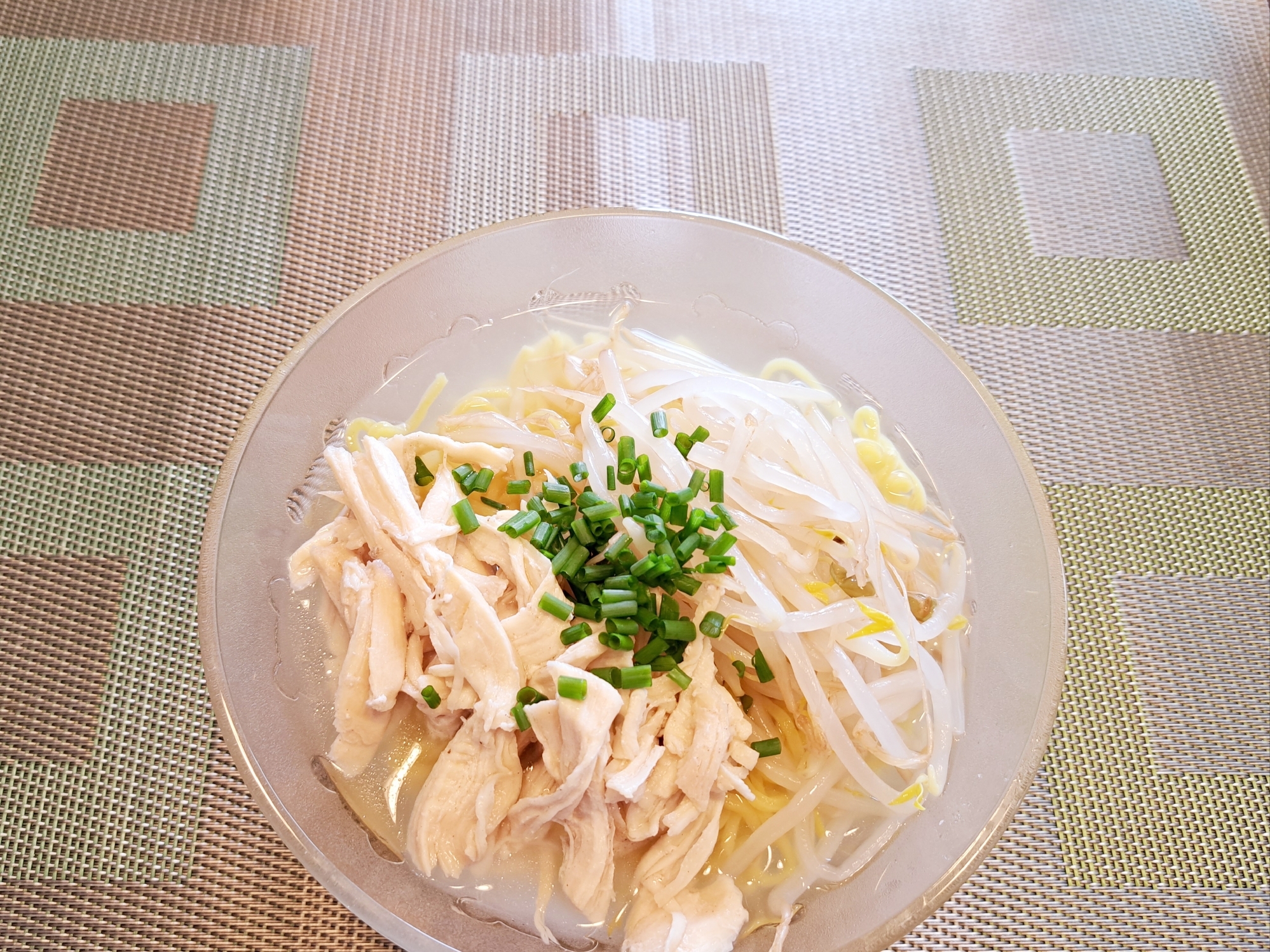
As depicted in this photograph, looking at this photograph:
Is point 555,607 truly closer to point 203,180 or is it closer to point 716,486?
point 716,486


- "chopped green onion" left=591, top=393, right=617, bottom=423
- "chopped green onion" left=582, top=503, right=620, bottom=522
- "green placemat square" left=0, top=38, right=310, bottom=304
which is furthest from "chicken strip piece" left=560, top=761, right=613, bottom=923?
"green placemat square" left=0, top=38, right=310, bottom=304

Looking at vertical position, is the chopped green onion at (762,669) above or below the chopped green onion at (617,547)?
below

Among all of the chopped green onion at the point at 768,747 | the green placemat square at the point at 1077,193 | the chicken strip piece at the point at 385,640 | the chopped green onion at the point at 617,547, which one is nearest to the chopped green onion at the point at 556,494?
the chopped green onion at the point at 617,547

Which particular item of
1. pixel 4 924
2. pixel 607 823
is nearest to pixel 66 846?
pixel 4 924

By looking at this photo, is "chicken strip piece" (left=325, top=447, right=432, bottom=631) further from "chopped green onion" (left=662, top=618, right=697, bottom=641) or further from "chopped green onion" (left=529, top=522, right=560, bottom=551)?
"chopped green onion" (left=662, top=618, right=697, bottom=641)

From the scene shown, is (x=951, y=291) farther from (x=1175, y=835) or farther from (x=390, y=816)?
(x=390, y=816)

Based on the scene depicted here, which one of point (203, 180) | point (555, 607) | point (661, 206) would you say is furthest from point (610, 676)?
point (203, 180)

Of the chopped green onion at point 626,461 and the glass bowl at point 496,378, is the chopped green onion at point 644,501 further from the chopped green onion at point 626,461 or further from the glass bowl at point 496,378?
the glass bowl at point 496,378
